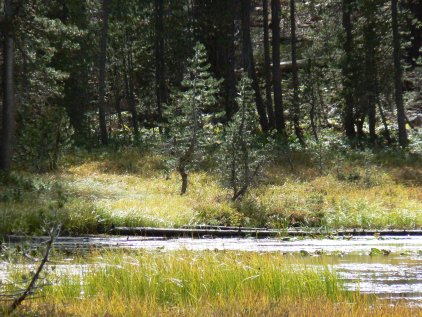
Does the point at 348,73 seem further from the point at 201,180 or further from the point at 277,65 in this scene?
the point at 201,180

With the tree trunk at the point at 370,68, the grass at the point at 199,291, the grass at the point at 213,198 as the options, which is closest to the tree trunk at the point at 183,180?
the grass at the point at 213,198

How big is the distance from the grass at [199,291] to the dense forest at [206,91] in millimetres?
7390

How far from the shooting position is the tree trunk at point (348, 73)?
3479 cm

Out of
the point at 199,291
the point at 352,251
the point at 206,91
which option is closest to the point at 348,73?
the point at 206,91

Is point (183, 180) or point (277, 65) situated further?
point (277, 65)

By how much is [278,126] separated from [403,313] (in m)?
29.6

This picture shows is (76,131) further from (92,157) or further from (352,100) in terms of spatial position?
(352,100)

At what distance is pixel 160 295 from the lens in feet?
25.6

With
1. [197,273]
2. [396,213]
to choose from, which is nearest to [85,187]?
[396,213]

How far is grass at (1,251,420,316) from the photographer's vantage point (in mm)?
6789

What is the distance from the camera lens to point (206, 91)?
22.3 meters

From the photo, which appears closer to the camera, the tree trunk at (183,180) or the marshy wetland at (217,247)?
the marshy wetland at (217,247)

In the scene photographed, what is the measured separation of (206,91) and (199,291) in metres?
14.9

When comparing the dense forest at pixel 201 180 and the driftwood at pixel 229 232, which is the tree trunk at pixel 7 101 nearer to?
the dense forest at pixel 201 180
